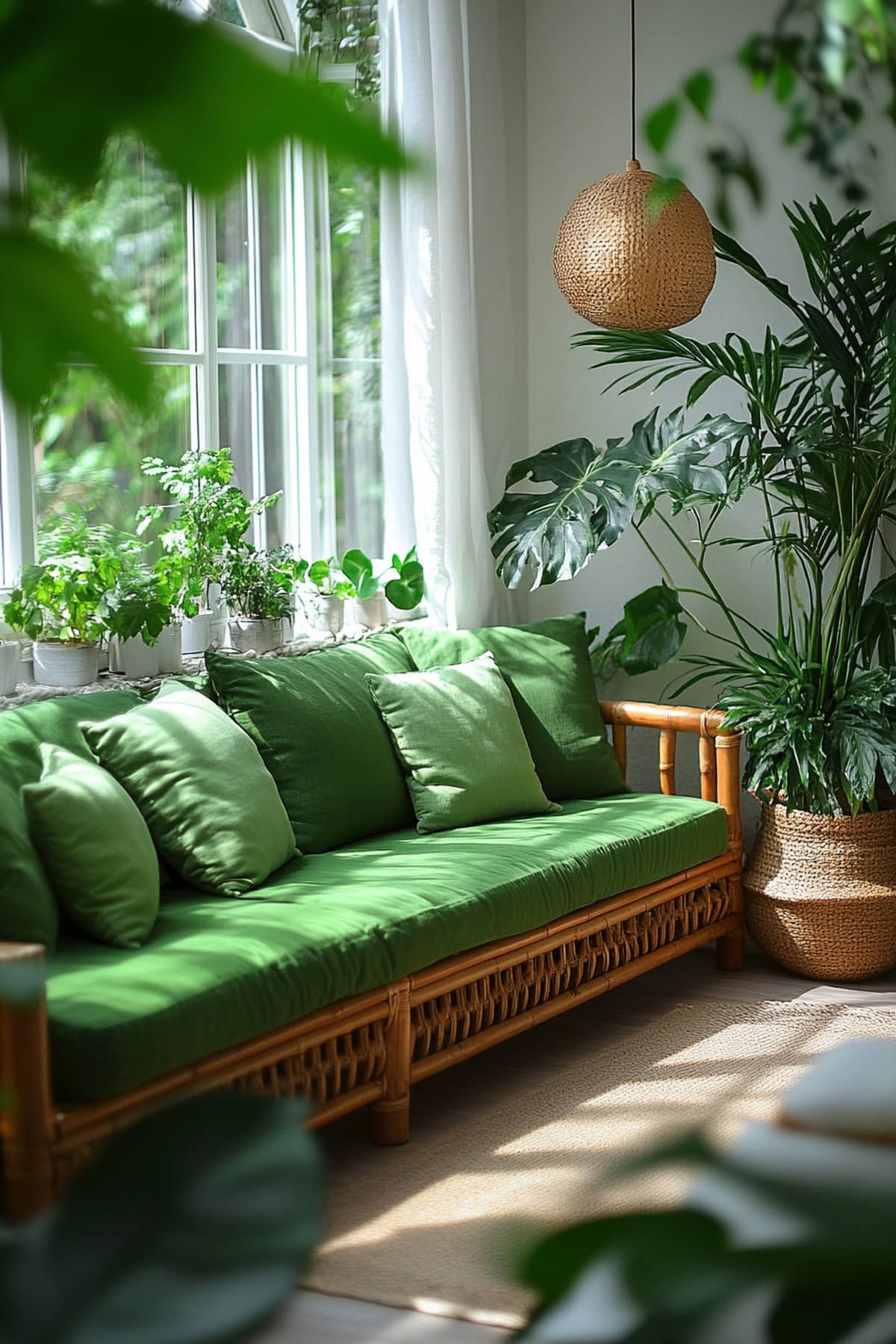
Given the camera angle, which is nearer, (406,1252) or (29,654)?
(406,1252)

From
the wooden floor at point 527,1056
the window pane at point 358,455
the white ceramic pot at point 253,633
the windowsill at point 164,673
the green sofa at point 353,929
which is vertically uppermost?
the window pane at point 358,455

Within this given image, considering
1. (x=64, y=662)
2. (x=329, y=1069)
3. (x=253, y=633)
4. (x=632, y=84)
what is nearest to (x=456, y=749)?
(x=253, y=633)

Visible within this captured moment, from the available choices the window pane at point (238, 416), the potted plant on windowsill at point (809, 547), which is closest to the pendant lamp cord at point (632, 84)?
the potted plant on windowsill at point (809, 547)

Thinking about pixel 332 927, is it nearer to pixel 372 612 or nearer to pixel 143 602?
pixel 143 602

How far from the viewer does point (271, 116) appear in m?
0.19

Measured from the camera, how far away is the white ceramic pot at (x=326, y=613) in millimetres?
4105

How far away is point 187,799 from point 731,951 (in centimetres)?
169

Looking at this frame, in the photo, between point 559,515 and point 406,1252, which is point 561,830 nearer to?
point 559,515

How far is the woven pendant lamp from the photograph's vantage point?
368cm

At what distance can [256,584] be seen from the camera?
381 cm

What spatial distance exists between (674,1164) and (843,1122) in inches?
1.4

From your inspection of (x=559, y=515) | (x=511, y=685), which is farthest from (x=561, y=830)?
(x=559, y=515)

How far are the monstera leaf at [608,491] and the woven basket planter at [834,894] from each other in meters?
0.83

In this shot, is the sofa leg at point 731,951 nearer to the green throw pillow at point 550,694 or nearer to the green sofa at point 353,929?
the green sofa at point 353,929
